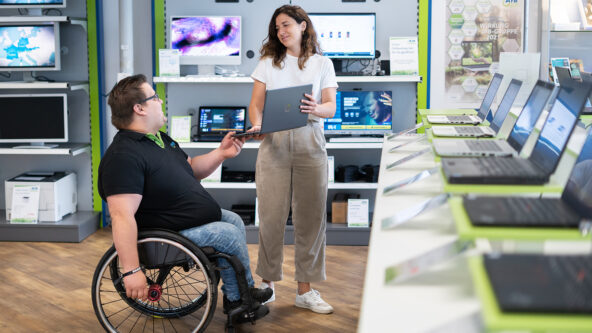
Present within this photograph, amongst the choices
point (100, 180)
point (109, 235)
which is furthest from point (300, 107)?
point (109, 235)

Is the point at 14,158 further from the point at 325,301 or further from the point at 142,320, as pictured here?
the point at 325,301

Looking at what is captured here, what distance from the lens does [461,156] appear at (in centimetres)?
222

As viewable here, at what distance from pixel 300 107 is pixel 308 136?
0.77 ft

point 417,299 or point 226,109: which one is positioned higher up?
point 226,109

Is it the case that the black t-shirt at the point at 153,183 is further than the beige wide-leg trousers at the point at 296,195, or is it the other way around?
the beige wide-leg trousers at the point at 296,195

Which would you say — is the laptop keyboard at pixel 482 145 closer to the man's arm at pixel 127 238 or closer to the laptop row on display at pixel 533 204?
the laptop row on display at pixel 533 204

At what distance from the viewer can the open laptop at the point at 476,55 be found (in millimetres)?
4977

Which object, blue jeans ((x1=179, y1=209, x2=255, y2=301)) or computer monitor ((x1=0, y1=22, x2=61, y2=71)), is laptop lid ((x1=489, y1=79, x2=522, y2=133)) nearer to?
blue jeans ((x1=179, y1=209, x2=255, y2=301))

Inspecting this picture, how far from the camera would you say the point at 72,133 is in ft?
17.4

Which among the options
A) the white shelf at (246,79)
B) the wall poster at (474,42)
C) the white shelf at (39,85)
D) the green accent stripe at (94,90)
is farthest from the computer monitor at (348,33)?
the white shelf at (39,85)

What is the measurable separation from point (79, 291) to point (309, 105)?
163 cm

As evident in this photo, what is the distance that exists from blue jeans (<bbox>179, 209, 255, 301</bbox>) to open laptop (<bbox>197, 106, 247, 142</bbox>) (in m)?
2.08

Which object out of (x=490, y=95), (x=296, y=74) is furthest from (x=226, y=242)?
(x=490, y=95)

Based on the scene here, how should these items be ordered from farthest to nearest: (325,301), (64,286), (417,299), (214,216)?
(64,286) → (325,301) → (214,216) → (417,299)
